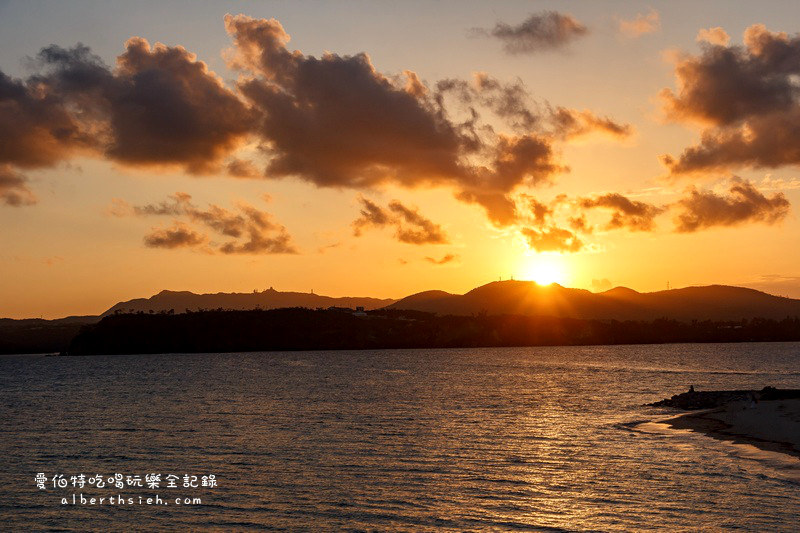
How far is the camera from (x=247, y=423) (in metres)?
75.2

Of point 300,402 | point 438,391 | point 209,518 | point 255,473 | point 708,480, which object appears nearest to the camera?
point 209,518

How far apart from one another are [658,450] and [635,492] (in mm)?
15384

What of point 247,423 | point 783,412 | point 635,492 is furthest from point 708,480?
point 247,423

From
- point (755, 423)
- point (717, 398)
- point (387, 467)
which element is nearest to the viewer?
point (387, 467)

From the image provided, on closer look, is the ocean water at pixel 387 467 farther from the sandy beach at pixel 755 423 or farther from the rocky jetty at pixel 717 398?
the rocky jetty at pixel 717 398

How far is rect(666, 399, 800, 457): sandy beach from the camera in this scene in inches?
2288

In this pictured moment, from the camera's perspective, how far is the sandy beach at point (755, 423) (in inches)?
2288

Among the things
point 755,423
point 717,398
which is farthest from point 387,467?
point 717,398

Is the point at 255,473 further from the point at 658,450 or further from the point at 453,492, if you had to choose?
the point at 658,450

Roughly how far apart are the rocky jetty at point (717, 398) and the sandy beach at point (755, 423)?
10.1 ft

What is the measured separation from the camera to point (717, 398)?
90.1 metres

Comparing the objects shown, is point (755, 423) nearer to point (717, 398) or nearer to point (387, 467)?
point (717, 398)

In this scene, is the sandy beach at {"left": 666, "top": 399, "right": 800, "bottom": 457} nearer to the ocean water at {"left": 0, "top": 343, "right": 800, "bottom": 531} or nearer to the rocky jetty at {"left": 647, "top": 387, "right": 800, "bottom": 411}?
the rocky jetty at {"left": 647, "top": 387, "right": 800, "bottom": 411}

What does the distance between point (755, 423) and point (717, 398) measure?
2419 cm
